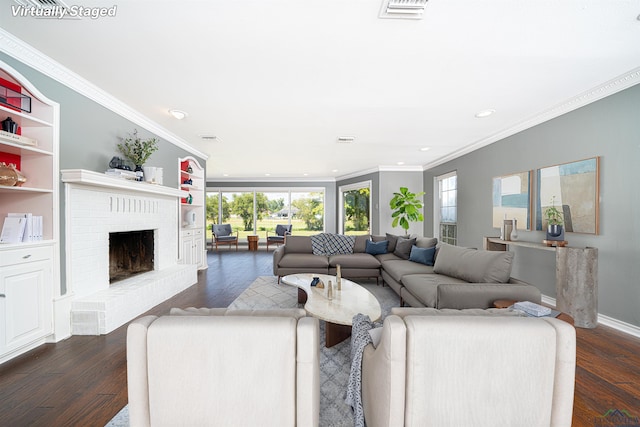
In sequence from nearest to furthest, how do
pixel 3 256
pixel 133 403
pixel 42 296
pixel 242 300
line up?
1. pixel 133 403
2. pixel 3 256
3. pixel 42 296
4. pixel 242 300

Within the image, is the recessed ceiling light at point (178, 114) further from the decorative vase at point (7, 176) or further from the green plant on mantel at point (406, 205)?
the green plant on mantel at point (406, 205)

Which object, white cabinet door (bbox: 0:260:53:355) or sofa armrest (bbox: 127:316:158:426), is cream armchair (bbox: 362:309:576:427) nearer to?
sofa armrest (bbox: 127:316:158:426)

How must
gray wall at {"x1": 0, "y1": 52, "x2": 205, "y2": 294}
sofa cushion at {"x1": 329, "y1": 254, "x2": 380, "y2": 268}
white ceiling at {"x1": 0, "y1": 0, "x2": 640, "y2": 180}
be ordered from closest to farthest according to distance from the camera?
white ceiling at {"x1": 0, "y1": 0, "x2": 640, "y2": 180} < gray wall at {"x1": 0, "y1": 52, "x2": 205, "y2": 294} < sofa cushion at {"x1": 329, "y1": 254, "x2": 380, "y2": 268}

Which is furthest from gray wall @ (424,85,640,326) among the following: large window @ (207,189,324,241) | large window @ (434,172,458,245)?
large window @ (207,189,324,241)

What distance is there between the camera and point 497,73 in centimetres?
241

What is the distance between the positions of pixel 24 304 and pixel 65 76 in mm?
2097

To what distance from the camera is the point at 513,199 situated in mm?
3949

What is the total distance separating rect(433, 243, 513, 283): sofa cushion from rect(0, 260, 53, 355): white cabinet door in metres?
4.07

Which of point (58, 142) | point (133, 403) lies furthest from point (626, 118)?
point (58, 142)

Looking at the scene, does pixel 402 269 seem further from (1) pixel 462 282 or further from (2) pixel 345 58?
(2) pixel 345 58

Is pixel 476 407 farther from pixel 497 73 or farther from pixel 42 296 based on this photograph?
pixel 42 296

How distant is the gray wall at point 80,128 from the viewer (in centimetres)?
238

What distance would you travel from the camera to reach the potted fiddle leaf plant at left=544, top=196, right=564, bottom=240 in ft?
9.99

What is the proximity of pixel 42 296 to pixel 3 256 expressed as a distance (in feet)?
1.63
